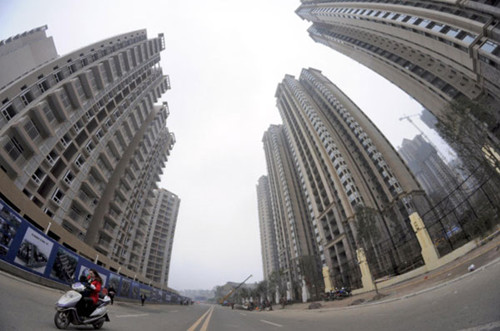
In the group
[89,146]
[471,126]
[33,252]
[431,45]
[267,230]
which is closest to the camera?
[33,252]

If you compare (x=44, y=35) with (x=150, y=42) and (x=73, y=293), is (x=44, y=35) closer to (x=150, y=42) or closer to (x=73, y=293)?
(x=150, y=42)

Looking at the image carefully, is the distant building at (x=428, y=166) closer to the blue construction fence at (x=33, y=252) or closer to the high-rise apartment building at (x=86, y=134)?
the blue construction fence at (x=33, y=252)

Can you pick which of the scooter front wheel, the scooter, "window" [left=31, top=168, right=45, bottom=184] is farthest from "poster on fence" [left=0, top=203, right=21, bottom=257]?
"window" [left=31, top=168, right=45, bottom=184]

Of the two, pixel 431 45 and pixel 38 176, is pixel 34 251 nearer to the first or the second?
pixel 38 176

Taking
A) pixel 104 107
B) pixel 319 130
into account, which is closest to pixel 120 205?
pixel 104 107

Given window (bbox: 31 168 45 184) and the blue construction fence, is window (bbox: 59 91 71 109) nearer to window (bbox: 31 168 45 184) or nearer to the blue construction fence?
window (bbox: 31 168 45 184)

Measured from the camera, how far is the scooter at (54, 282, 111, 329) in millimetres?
4617

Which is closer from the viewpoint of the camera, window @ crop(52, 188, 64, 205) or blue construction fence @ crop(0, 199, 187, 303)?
blue construction fence @ crop(0, 199, 187, 303)

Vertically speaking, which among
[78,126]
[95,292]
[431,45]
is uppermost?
[431,45]

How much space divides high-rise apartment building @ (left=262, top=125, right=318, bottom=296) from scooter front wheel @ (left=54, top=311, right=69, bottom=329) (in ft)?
155

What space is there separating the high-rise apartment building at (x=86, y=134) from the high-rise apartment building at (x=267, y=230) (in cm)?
7699

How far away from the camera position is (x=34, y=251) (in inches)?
483

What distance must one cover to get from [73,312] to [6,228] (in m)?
10.9

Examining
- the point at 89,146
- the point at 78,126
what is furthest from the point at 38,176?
the point at 78,126
